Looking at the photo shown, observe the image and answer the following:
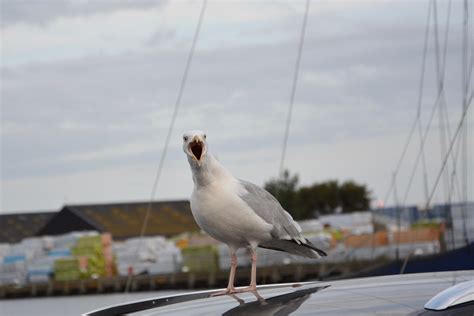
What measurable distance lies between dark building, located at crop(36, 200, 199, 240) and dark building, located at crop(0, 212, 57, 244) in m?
1.15

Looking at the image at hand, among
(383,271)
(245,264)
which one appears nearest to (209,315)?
(383,271)

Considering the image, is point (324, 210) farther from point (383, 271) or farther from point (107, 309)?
point (107, 309)

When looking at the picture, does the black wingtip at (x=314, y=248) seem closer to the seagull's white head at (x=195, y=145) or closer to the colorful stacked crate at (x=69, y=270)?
the seagull's white head at (x=195, y=145)

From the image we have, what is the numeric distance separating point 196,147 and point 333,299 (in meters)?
1.59

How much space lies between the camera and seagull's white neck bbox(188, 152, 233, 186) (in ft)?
17.1

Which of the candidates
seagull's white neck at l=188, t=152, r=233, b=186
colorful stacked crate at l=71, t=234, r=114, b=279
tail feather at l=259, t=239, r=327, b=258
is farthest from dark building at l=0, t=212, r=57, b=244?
seagull's white neck at l=188, t=152, r=233, b=186

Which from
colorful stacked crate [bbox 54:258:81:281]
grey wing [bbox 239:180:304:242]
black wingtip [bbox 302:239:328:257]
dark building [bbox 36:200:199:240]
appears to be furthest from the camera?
dark building [bbox 36:200:199:240]

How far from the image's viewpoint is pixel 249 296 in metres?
3.84

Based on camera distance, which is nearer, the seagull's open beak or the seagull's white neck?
the seagull's open beak

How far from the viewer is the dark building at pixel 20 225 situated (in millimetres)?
132625

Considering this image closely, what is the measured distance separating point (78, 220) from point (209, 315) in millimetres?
126920

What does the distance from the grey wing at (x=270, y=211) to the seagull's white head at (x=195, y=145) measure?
1.69 feet

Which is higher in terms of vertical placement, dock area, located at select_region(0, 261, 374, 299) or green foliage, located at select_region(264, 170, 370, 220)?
green foliage, located at select_region(264, 170, 370, 220)

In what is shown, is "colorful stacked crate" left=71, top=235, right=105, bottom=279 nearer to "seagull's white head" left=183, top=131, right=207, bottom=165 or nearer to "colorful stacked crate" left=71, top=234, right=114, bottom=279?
"colorful stacked crate" left=71, top=234, right=114, bottom=279
